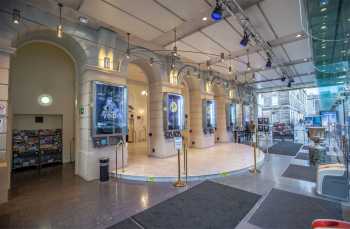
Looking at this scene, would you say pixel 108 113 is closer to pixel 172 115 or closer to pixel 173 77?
pixel 172 115

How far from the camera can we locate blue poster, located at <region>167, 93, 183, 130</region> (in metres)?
6.53

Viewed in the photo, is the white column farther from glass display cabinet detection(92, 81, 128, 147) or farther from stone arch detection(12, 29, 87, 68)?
stone arch detection(12, 29, 87, 68)

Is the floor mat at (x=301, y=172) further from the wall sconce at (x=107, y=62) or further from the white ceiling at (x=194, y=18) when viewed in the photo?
the wall sconce at (x=107, y=62)

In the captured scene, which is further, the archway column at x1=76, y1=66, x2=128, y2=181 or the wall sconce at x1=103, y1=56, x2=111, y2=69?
the wall sconce at x1=103, y1=56, x2=111, y2=69

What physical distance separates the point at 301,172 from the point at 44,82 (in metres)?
8.58

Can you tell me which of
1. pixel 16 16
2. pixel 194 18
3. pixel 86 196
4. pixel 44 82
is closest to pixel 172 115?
pixel 194 18

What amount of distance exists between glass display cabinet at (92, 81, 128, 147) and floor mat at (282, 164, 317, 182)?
4.84 metres

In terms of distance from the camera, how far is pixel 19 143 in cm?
511

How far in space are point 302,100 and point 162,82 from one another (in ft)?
84.4

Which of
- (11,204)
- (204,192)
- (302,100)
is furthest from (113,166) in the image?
(302,100)

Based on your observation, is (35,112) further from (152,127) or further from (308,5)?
(308,5)

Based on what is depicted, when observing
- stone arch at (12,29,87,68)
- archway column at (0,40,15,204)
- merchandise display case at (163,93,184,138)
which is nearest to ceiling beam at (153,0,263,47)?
merchandise display case at (163,93,184,138)

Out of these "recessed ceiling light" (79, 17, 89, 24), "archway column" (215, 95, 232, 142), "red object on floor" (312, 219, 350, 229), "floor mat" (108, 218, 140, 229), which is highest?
"recessed ceiling light" (79, 17, 89, 24)

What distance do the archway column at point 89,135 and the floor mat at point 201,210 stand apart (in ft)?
7.68
